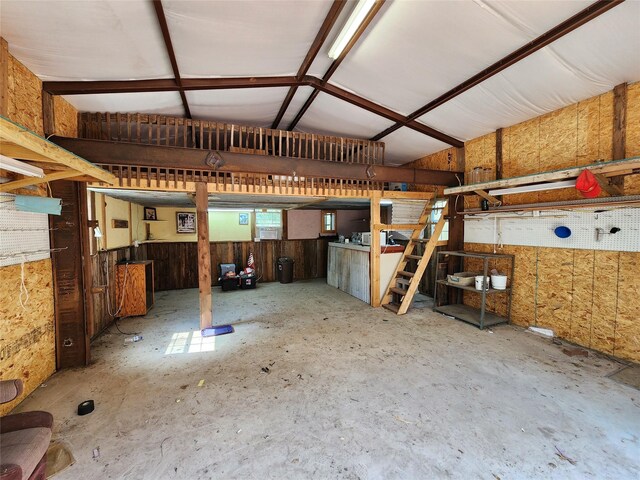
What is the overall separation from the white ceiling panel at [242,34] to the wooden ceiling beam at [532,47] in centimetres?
204

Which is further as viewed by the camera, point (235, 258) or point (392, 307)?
point (235, 258)

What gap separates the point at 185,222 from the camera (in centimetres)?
723

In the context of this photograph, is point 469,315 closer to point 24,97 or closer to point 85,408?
point 85,408

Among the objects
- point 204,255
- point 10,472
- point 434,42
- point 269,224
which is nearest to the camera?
point 10,472

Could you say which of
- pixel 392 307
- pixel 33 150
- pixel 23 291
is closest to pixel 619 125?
pixel 392 307

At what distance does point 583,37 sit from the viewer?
99.0 inches

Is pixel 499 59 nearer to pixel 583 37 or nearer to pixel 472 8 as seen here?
pixel 583 37

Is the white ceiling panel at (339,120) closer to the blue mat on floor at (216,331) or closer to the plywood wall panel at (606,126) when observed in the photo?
the plywood wall panel at (606,126)

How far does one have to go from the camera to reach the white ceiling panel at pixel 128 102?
11.0 feet

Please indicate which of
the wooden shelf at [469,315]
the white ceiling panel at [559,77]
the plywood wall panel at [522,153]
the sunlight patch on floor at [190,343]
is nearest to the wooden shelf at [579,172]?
the plywood wall panel at [522,153]

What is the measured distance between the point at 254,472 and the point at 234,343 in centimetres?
208

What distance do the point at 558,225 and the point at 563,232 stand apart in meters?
0.15

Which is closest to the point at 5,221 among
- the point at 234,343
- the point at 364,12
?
the point at 234,343

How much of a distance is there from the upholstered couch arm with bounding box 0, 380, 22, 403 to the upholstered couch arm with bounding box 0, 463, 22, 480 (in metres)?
0.47
